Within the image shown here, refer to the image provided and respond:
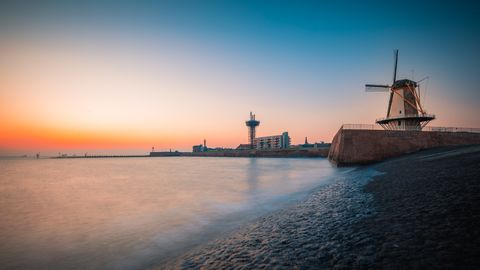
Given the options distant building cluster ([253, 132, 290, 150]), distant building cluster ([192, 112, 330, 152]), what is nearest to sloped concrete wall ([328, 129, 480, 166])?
distant building cluster ([192, 112, 330, 152])

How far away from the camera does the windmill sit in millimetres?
30750

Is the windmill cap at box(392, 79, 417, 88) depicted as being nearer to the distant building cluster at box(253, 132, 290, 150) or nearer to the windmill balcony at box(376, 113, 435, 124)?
the windmill balcony at box(376, 113, 435, 124)

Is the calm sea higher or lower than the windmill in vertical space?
lower

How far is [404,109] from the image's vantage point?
104 feet

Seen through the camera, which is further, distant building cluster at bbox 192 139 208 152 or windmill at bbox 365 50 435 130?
distant building cluster at bbox 192 139 208 152

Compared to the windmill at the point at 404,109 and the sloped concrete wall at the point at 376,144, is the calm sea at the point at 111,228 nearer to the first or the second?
the sloped concrete wall at the point at 376,144

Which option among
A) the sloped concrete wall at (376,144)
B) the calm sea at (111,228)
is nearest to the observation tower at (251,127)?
the sloped concrete wall at (376,144)

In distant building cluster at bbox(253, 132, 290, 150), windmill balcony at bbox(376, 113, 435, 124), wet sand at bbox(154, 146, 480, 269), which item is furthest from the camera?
distant building cluster at bbox(253, 132, 290, 150)

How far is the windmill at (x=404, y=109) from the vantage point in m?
30.8

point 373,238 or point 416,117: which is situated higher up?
point 416,117

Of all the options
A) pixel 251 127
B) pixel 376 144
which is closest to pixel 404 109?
pixel 376 144

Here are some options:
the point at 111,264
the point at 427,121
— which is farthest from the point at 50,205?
the point at 427,121

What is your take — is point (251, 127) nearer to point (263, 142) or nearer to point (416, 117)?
point (263, 142)

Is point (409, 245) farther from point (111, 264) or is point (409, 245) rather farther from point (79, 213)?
point (79, 213)
